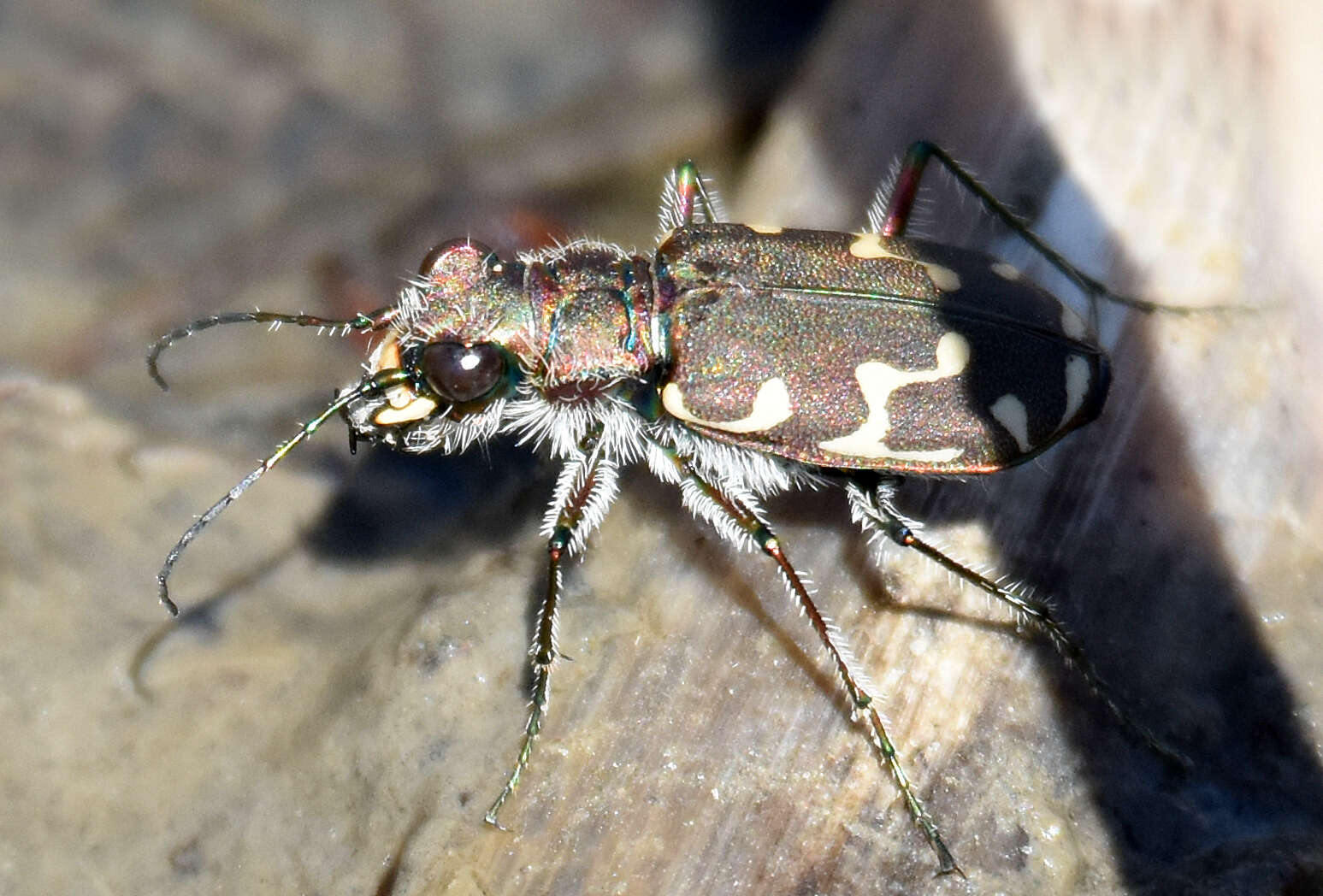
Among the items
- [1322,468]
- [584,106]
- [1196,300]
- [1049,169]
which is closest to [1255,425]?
[1322,468]

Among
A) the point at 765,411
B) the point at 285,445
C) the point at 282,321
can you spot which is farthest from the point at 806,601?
the point at 282,321

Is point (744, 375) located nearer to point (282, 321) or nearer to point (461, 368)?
point (461, 368)

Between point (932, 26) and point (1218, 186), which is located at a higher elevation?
point (932, 26)

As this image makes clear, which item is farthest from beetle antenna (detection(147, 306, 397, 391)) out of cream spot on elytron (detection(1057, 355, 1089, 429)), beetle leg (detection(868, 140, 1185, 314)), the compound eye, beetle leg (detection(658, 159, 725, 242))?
cream spot on elytron (detection(1057, 355, 1089, 429))

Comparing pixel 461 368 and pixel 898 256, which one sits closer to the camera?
pixel 461 368

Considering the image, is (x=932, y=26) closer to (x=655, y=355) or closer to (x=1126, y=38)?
(x=1126, y=38)

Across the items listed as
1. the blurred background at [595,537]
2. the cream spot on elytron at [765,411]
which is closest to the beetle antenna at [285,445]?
the blurred background at [595,537]
